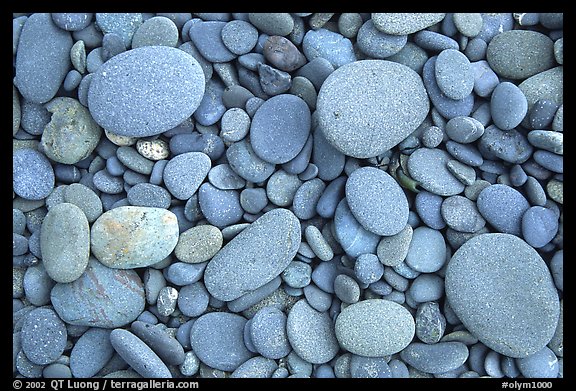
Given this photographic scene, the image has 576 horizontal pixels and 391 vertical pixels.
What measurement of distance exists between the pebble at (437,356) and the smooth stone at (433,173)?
17.7 inches

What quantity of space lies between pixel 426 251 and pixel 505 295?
0.25 metres

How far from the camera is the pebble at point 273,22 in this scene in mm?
1575

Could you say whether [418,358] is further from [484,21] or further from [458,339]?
[484,21]

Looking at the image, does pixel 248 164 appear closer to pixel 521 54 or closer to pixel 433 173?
pixel 433 173

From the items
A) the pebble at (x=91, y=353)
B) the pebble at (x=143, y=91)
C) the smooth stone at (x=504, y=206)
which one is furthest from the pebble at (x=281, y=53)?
the pebble at (x=91, y=353)

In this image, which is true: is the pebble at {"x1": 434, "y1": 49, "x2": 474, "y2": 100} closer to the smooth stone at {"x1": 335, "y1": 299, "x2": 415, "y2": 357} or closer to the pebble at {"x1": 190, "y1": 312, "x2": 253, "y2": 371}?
the smooth stone at {"x1": 335, "y1": 299, "x2": 415, "y2": 357}

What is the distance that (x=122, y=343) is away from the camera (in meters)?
1.44

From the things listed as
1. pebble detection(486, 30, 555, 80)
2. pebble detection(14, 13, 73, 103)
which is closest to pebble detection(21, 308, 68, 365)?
pebble detection(14, 13, 73, 103)

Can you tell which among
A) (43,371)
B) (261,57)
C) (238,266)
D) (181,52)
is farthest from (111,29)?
(43,371)

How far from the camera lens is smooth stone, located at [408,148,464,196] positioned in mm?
1529

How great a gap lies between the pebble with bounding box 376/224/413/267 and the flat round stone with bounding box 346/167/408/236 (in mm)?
28

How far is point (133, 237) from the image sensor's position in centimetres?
149

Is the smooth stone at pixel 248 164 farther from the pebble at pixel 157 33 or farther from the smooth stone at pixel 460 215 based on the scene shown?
the smooth stone at pixel 460 215

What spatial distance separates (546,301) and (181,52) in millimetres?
A: 1293
